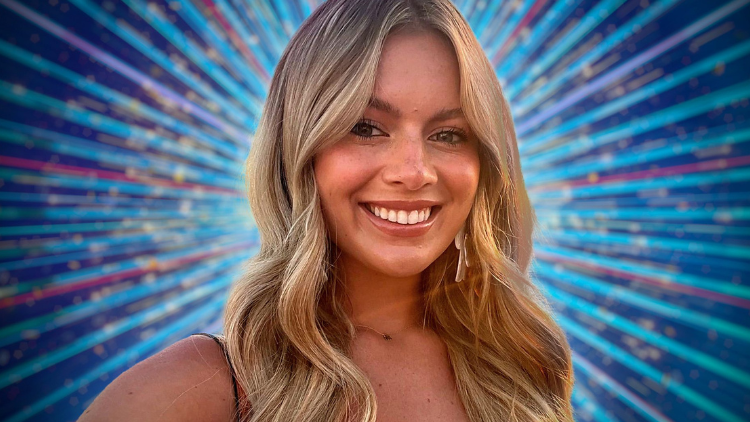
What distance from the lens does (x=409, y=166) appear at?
6.10 feet

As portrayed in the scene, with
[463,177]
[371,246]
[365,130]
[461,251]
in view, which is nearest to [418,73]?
[365,130]

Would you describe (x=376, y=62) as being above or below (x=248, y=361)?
above

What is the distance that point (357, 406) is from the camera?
5.90 ft

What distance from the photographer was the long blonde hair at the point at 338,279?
1804 millimetres

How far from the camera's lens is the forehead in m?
1.90

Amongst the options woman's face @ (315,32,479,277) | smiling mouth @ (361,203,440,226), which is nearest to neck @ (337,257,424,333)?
woman's face @ (315,32,479,277)

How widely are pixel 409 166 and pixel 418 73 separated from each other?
30 centimetres

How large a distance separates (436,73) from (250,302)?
0.90m

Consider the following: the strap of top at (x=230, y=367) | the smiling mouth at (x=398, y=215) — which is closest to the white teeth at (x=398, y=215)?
the smiling mouth at (x=398, y=215)

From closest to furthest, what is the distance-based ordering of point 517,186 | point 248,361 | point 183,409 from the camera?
point 183,409, point 248,361, point 517,186

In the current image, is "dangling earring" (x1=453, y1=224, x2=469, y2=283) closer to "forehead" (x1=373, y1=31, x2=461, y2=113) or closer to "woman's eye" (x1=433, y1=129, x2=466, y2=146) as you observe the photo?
"woman's eye" (x1=433, y1=129, x2=466, y2=146)

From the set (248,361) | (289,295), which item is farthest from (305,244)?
(248,361)

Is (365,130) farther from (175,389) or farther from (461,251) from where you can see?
(175,389)

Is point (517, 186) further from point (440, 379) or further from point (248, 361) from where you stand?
point (248, 361)
